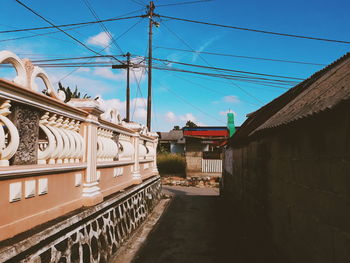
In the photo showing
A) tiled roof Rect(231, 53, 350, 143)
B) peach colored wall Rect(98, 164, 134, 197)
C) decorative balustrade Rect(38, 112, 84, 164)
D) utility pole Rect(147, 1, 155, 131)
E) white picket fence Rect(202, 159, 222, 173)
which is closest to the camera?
tiled roof Rect(231, 53, 350, 143)

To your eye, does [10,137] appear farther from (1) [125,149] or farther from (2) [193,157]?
(2) [193,157]

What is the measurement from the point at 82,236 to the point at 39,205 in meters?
0.84

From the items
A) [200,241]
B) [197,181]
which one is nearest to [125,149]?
[200,241]

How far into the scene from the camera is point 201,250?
5.32m

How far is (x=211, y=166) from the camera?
20094mm

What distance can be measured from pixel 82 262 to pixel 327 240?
8.84 feet

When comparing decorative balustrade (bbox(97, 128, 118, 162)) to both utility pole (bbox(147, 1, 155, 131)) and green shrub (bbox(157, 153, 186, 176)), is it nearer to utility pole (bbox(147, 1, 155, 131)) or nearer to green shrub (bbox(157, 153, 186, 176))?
utility pole (bbox(147, 1, 155, 131))

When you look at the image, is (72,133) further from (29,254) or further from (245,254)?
(245,254)

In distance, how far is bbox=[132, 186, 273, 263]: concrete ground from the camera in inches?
191

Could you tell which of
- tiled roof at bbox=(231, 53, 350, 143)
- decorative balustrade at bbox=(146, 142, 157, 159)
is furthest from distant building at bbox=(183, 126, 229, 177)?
tiled roof at bbox=(231, 53, 350, 143)

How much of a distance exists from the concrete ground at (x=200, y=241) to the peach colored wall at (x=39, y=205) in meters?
1.92

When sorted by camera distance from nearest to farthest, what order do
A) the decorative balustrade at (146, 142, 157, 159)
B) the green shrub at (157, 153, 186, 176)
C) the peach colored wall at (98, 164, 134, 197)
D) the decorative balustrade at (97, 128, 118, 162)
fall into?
the decorative balustrade at (97, 128, 118, 162), the peach colored wall at (98, 164, 134, 197), the decorative balustrade at (146, 142, 157, 159), the green shrub at (157, 153, 186, 176)

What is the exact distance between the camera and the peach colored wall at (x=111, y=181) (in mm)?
4611

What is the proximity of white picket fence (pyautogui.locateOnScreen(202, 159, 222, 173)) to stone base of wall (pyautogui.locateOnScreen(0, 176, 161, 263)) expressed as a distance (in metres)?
14.2
